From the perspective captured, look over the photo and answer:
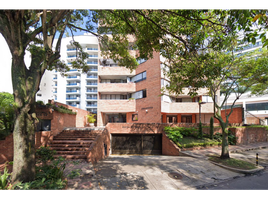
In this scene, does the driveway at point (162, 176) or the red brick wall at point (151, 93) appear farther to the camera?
the red brick wall at point (151, 93)

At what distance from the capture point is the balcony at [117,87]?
883 inches

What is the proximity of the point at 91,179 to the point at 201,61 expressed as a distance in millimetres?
7498

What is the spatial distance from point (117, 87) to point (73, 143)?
1320 cm

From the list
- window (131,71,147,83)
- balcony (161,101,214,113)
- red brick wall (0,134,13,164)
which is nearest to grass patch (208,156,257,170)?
balcony (161,101,214,113)

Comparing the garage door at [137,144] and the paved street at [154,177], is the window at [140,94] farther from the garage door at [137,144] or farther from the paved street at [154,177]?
the paved street at [154,177]

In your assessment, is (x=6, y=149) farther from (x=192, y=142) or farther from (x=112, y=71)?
(x=112, y=71)

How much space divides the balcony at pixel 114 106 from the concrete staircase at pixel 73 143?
28.4 feet

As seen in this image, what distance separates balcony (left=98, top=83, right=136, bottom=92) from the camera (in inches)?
883

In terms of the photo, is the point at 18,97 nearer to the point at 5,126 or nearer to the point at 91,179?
the point at 91,179

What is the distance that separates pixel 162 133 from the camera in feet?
48.7

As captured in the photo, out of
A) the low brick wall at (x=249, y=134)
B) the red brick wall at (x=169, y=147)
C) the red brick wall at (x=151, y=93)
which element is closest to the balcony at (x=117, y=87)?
the red brick wall at (x=151, y=93)

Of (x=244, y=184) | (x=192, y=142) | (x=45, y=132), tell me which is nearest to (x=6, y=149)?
(x=45, y=132)

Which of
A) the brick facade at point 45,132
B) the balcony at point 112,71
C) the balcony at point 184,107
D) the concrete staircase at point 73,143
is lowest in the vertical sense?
the concrete staircase at point 73,143
